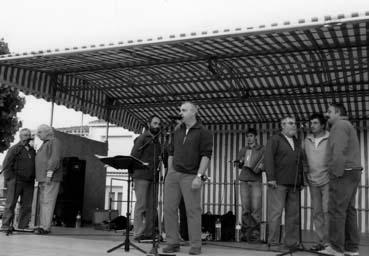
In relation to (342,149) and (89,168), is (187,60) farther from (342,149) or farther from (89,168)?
(89,168)

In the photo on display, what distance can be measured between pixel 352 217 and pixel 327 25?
87.4 inches

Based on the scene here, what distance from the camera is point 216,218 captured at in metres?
7.76

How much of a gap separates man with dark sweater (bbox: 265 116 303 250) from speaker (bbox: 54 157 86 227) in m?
4.84

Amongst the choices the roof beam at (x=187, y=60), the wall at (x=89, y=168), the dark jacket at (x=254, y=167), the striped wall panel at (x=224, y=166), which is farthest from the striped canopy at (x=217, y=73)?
the dark jacket at (x=254, y=167)

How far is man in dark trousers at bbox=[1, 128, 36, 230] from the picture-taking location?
318 inches

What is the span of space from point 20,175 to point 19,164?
185mm

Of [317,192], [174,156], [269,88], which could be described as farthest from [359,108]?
[174,156]

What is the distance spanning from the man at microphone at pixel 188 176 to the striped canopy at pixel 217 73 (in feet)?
4.48

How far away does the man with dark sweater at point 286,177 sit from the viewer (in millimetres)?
6133

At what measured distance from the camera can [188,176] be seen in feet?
18.7

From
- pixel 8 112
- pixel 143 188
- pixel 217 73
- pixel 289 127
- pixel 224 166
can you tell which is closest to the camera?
pixel 289 127

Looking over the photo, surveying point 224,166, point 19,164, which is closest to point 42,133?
point 19,164

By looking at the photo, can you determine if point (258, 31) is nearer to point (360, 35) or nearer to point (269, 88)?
point (360, 35)

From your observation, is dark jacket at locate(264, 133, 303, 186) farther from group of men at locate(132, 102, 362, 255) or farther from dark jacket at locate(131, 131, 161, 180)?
dark jacket at locate(131, 131, 161, 180)
